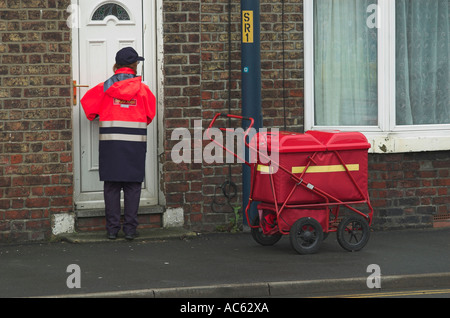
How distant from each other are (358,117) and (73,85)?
131 inches

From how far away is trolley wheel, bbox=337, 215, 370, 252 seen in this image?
912 centimetres

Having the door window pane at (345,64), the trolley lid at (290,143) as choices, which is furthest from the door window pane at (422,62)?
the trolley lid at (290,143)

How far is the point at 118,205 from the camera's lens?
977 centimetres

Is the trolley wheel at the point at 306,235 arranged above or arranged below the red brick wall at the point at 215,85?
below

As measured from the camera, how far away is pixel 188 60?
10.2 m

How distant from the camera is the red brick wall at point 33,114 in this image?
9680 millimetres

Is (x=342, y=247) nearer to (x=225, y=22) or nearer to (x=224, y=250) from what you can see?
(x=224, y=250)

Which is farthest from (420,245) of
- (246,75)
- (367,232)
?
(246,75)

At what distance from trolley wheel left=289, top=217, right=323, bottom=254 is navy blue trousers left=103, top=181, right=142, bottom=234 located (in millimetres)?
1793

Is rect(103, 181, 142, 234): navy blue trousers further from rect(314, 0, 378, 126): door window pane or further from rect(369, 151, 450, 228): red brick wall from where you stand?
rect(369, 151, 450, 228): red brick wall

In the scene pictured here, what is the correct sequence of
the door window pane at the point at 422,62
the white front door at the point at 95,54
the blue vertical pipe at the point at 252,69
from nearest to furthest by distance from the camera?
the blue vertical pipe at the point at 252,69 < the white front door at the point at 95,54 < the door window pane at the point at 422,62

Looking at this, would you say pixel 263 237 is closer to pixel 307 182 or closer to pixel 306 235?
pixel 306 235

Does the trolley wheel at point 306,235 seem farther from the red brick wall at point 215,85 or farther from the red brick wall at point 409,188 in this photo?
the red brick wall at point 409,188

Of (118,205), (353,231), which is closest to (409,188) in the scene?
(353,231)
